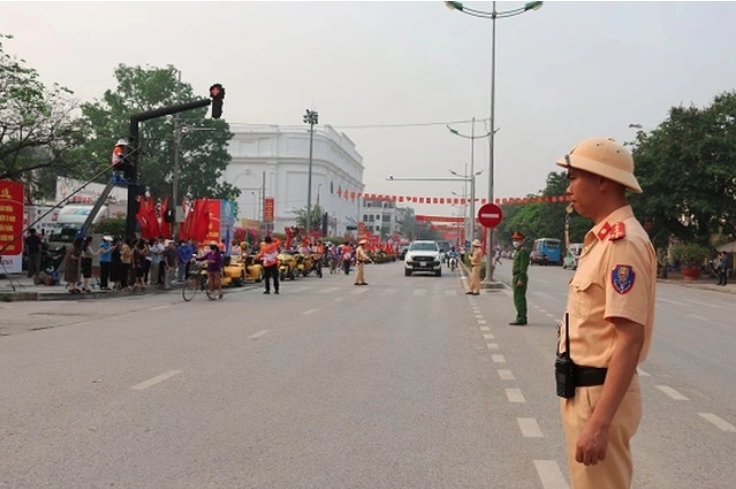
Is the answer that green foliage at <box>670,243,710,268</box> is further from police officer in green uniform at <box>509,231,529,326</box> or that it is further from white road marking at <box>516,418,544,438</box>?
white road marking at <box>516,418,544,438</box>

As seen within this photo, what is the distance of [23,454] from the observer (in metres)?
5.82

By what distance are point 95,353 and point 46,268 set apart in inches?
708

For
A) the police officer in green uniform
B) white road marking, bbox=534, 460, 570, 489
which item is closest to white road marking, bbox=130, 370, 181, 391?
white road marking, bbox=534, 460, 570, 489

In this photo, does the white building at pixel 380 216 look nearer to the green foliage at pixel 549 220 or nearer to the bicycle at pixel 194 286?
the green foliage at pixel 549 220

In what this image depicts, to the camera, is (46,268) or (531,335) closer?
(531,335)

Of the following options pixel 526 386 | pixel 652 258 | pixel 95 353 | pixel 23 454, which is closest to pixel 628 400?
pixel 652 258

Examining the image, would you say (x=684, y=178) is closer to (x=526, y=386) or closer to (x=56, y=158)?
(x=56, y=158)

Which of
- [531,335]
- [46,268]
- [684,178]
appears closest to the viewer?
[531,335]

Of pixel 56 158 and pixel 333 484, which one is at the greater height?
pixel 56 158

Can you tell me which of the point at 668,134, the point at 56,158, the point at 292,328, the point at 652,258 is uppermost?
the point at 668,134

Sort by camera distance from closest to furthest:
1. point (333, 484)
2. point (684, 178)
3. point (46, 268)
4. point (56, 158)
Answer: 1. point (333, 484)
2. point (46, 268)
3. point (56, 158)
4. point (684, 178)

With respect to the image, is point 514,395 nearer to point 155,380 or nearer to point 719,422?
point 719,422

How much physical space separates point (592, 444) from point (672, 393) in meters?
6.92

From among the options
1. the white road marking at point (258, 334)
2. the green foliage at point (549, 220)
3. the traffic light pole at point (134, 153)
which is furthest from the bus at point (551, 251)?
the white road marking at point (258, 334)
